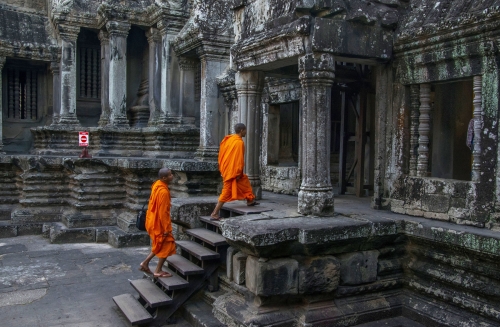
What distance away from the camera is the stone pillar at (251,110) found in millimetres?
6699

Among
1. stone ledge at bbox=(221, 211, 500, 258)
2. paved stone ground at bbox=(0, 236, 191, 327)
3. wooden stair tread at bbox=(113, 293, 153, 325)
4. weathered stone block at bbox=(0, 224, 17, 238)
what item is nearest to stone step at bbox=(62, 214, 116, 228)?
paved stone ground at bbox=(0, 236, 191, 327)

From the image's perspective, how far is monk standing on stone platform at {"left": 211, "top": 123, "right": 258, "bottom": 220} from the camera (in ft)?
19.8

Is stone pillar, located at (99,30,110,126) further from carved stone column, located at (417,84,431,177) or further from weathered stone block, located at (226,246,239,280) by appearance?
carved stone column, located at (417,84,431,177)

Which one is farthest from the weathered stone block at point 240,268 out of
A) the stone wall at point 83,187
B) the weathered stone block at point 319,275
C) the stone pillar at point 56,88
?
the stone pillar at point 56,88

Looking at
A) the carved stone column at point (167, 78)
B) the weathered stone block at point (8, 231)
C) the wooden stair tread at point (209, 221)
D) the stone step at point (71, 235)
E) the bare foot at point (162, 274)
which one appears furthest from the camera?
the carved stone column at point (167, 78)

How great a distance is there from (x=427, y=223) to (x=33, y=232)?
321 inches

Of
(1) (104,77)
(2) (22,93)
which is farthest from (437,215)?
(2) (22,93)

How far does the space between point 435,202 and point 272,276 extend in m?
2.00

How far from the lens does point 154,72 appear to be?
39.3 feet

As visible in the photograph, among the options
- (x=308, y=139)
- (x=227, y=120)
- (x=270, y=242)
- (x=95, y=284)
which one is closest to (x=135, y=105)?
(x=227, y=120)

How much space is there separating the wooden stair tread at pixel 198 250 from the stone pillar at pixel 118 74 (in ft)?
22.0

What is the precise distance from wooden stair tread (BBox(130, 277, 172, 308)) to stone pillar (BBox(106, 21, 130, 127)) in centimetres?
689

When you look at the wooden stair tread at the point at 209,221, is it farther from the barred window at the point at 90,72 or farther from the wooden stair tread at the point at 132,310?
the barred window at the point at 90,72

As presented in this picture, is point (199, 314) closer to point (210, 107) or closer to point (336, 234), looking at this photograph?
point (336, 234)
